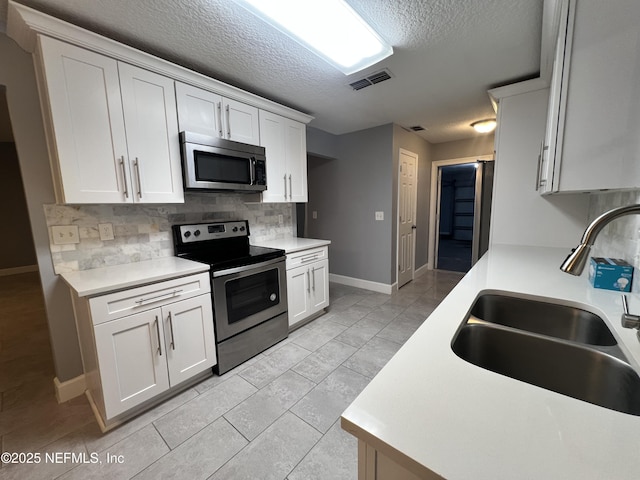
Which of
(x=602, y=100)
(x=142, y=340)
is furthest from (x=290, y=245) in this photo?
(x=602, y=100)

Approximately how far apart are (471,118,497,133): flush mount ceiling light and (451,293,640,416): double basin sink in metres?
3.01

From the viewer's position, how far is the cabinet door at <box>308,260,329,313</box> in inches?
112

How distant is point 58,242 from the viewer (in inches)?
66.9

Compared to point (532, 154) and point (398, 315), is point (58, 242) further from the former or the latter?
point (532, 154)

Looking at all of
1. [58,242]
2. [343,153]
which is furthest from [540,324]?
[343,153]

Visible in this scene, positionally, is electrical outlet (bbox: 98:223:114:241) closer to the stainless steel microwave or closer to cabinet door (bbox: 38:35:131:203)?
cabinet door (bbox: 38:35:131:203)

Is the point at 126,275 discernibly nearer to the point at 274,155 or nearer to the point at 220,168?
the point at 220,168

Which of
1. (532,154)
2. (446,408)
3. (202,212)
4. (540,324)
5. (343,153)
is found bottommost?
(540,324)

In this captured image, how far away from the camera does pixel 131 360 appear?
5.11ft

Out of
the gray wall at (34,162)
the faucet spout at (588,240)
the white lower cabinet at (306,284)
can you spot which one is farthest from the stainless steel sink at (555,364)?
the gray wall at (34,162)

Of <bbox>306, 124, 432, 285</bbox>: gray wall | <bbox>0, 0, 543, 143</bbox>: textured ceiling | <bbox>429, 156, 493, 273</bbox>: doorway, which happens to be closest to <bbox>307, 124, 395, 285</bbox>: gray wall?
<bbox>306, 124, 432, 285</bbox>: gray wall

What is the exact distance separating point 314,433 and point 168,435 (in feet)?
2.78

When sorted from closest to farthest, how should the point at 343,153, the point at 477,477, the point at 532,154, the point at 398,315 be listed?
the point at 477,477 < the point at 532,154 < the point at 398,315 < the point at 343,153

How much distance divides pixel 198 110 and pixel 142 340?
1.72 metres
